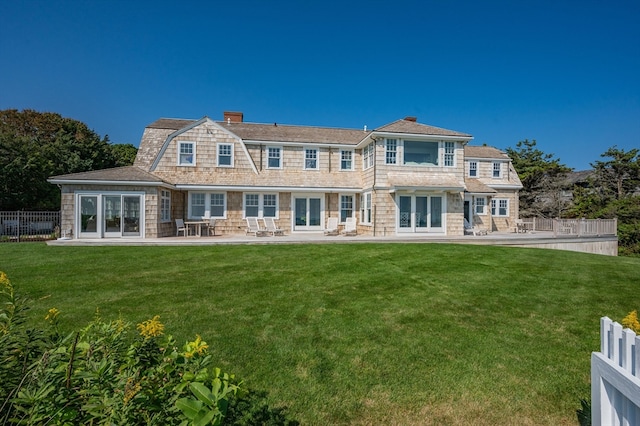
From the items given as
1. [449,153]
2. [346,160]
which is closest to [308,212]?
[346,160]

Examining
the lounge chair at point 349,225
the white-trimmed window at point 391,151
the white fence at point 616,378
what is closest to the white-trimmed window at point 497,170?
the white-trimmed window at point 391,151

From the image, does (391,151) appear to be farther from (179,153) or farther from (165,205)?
(165,205)

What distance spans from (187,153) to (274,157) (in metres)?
5.28

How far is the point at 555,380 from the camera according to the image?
164 inches

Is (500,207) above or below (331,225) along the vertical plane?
above

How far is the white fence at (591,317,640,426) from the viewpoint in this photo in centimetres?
220

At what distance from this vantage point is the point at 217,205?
20984 mm

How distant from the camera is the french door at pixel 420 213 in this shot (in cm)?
2053

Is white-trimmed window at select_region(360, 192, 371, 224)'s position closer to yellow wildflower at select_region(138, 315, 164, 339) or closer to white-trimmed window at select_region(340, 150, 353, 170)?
white-trimmed window at select_region(340, 150, 353, 170)

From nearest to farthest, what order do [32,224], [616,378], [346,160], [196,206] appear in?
[616,378] < [32,224] < [196,206] < [346,160]

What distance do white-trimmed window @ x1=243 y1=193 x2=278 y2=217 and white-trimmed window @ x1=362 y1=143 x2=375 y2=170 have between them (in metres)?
6.12

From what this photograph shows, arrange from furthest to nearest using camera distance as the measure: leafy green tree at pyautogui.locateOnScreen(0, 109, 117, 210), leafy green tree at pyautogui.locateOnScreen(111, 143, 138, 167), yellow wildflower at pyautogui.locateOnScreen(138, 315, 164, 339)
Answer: leafy green tree at pyautogui.locateOnScreen(111, 143, 138, 167) → leafy green tree at pyautogui.locateOnScreen(0, 109, 117, 210) → yellow wildflower at pyautogui.locateOnScreen(138, 315, 164, 339)

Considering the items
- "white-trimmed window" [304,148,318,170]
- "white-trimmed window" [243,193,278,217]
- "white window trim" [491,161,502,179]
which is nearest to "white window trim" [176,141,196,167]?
"white-trimmed window" [243,193,278,217]

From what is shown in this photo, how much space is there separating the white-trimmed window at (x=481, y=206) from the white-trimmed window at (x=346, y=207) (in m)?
9.65
